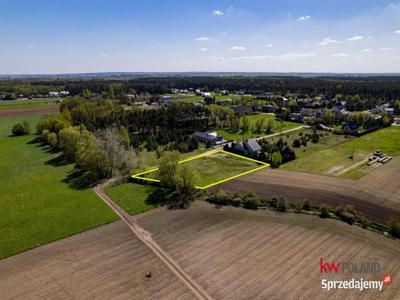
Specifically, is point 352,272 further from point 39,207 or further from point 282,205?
point 39,207

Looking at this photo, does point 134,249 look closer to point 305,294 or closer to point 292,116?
Result: point 305,294

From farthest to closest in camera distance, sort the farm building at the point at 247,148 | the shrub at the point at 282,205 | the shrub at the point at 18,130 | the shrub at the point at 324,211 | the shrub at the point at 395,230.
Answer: the shrub at the point at 18,130, the farm building at the point at 247,148, the shrub at the point at 282,205, the shrub at the point at 324,211, the shrub at the point at 395,230

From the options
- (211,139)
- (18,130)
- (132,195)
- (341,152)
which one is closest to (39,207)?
(132,195)

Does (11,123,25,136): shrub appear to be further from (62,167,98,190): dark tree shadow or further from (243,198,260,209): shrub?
(243,198,260,209): shrub

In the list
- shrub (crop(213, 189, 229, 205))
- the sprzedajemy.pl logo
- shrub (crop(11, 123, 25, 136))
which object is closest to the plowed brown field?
the sprzedajemy.pl logo

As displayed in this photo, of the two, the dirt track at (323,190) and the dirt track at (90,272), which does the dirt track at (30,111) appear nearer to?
the dirt track at (90,272)

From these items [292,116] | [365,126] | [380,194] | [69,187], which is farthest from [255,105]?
[69,187]

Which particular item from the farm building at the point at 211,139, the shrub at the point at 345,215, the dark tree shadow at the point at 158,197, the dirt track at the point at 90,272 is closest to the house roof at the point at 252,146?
the farm building at the point at 211,139
